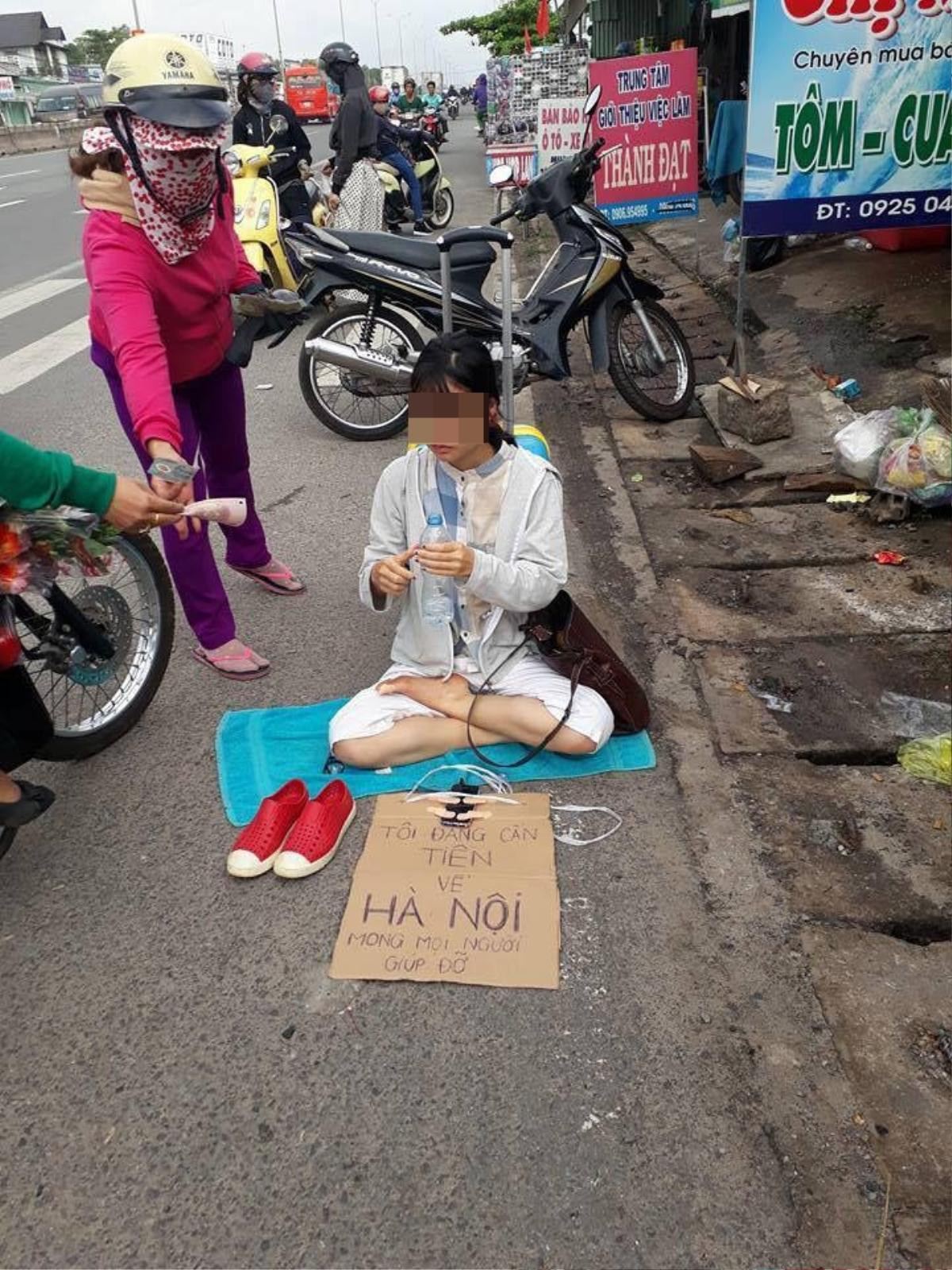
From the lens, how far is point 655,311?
5.32 m

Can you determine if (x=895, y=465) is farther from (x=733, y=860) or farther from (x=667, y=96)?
(x=667, y=96)

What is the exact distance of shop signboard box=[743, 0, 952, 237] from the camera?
4.72 meters

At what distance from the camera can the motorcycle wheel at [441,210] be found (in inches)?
525

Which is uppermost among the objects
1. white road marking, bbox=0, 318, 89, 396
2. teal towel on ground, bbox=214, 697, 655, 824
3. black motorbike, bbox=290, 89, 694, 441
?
black motorbike, bbox=290, 89, 694, 441

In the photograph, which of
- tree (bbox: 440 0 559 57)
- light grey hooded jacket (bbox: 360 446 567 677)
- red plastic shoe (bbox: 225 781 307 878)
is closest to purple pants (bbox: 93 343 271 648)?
light grey hooded jacket (bbox: 360 446 567 677)

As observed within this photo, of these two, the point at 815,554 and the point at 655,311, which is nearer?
the point at 815,554

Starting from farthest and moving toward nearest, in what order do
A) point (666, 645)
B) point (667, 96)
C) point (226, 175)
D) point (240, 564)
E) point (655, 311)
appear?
point (667, 96) → point (655, 311) → point (240, 564) → point (666, 645) → point (226, 175)

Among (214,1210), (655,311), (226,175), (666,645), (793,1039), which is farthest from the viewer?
(655,311)

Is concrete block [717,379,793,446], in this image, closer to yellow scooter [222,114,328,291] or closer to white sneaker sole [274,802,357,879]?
yellow scooter [222,114,328,291]

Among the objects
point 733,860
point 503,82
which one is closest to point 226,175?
point 733,860

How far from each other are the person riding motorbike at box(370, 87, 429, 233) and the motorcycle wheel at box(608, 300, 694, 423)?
5.45 m

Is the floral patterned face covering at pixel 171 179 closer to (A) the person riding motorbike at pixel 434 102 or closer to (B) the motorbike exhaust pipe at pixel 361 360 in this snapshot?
(B) the motorbike exhaust pipe at pixel 361 360

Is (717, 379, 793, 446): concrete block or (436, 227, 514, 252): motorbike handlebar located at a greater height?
(436, 227, 514, 252): motorbike handlebar

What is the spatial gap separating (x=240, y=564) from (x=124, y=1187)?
253cm
